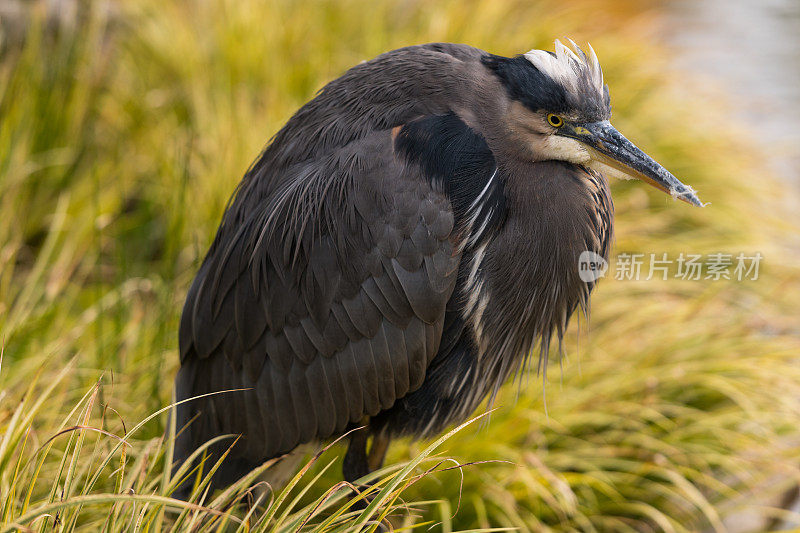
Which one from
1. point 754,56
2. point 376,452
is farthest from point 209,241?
point 754,56

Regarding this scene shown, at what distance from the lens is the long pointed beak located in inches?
67.6

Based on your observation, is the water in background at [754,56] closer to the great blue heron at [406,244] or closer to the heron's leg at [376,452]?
the great blue heron at [406,244]

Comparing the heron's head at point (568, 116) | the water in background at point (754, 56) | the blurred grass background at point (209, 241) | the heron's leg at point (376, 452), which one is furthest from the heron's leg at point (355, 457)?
the water in background at point (754, 56)

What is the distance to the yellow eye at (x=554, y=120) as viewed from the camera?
172 cm

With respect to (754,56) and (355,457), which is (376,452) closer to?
(355,457)

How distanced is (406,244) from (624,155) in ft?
1.82

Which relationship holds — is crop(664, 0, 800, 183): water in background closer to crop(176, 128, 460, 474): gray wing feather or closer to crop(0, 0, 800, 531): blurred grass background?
crop(0, 0, 800, 531): blurred grass background

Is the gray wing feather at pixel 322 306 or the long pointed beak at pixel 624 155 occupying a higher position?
the long pointed beak at pixel 624 155

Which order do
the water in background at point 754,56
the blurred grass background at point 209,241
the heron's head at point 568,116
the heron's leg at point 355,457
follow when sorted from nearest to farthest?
the heron's head at point 568,116 → the heron's leg at point 355,457 → the blurred grass background at point 209,241 → the water in background at point 754,56

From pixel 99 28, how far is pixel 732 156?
3.71 metres

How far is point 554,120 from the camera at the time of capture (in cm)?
173

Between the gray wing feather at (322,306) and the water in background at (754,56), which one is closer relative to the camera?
the gray wing feather at (322,306)

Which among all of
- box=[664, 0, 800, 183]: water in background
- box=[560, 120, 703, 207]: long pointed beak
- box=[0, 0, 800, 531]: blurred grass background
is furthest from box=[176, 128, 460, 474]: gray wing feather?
box=[664, 0, 800, 183]: water in background

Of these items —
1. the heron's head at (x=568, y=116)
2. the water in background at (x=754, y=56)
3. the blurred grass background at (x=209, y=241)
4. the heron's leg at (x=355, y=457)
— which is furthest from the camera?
the water in background at (x=754, y=56)
